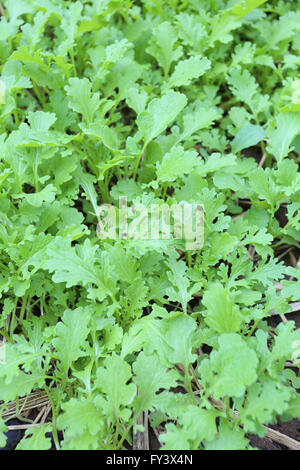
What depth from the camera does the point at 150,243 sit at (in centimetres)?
152

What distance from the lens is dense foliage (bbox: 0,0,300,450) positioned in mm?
1321

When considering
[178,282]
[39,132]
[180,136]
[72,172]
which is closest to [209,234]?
[178,282]

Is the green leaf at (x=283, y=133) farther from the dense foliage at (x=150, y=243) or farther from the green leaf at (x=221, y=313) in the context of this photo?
the green leaf at (x=221, y=313)

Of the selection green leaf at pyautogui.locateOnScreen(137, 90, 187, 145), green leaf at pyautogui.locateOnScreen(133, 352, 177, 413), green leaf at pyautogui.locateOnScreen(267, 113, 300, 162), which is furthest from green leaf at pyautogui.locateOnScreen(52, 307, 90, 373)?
green leaf at pyautogui.locateOnScreen(267, 113, 300, 162)

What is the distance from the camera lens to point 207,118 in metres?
1.85

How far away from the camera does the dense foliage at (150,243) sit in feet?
4.33

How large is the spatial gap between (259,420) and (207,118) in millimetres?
1162

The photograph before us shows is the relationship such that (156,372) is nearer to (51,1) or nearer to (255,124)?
(255,124)

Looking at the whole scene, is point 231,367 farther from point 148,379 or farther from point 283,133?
point 283,133

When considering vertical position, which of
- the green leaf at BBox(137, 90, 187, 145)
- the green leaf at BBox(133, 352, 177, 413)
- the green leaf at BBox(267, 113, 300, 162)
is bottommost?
the green leaf at BBox(133, 352, 177, 413)

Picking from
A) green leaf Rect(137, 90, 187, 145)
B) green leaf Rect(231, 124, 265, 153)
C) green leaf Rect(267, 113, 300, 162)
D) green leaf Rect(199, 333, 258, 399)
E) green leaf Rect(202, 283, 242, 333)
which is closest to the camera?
green leaf Rect(199, 333, 258, 399)

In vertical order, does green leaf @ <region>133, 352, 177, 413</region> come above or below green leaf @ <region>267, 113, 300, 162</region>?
below

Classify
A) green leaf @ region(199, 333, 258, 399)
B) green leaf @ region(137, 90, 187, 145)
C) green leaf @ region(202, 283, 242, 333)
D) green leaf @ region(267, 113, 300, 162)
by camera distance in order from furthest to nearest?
1. green leaf @ region(267, 113, 300, 162)
2. green leaf @ region(137, 90, 187, 145)
3. green leaf @ region(202, 283, 242, 333)
4. green leaf @ region(199, 333, 258, 399)

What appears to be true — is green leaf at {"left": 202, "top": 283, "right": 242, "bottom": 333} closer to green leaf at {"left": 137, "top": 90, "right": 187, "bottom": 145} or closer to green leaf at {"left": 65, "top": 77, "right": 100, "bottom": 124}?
green leaf at {"left": 137, "top": 90, "right": 187, "bottom": 145}
